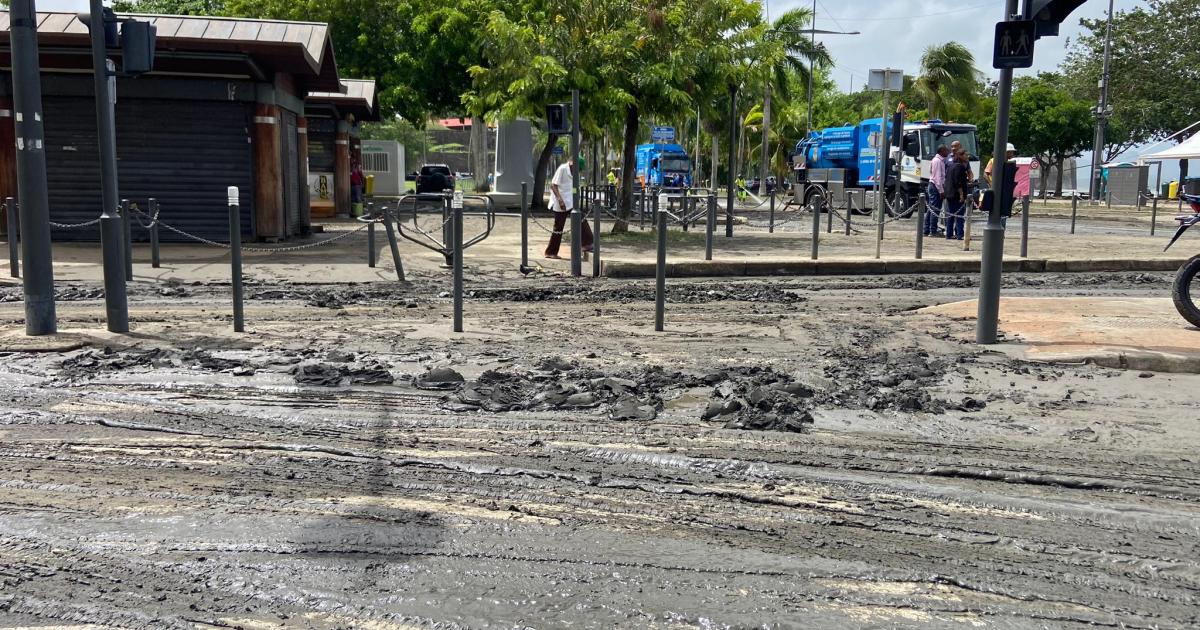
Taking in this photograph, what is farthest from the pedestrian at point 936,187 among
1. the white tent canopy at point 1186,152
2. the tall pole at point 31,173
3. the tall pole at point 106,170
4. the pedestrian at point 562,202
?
the tall pole at point 31,173

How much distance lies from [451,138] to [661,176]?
77360mm

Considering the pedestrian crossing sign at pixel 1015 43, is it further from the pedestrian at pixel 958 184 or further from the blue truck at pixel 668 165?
the blue truck at pixel 668 165

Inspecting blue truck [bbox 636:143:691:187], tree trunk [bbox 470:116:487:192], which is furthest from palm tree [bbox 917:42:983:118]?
tree trunk [bbox 470:116:487:192]

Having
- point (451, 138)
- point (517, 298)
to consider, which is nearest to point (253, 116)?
point (517, 298)

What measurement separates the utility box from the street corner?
46.2m

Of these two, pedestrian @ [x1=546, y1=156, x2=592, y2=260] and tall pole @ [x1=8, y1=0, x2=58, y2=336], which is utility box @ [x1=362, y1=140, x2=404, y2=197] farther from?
tall pole @ [x1=8, y1=0, x2=58, y2=336]

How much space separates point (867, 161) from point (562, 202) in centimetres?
2161

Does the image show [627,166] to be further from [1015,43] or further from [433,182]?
[433,182]

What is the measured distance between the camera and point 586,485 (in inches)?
203

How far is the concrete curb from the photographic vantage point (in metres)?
15.5

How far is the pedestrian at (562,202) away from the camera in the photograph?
53.2 ft

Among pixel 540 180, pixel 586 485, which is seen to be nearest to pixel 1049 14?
pixel 586 485

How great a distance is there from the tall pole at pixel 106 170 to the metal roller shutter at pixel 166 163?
9.44 metres

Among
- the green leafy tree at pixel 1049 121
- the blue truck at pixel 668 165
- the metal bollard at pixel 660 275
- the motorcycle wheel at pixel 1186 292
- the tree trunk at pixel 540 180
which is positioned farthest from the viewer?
the green leafy tree at pixel 1049 121
